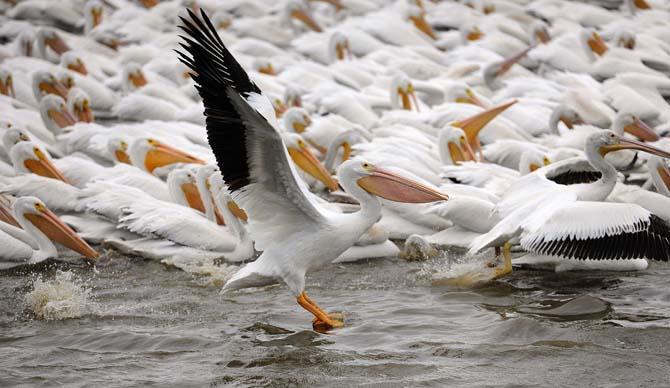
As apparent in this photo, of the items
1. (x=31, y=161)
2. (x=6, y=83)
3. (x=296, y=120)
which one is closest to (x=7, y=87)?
(x=6, y=83)

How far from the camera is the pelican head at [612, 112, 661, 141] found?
8547 mm

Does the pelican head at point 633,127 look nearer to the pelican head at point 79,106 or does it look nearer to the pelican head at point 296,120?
the pelican head at point 296,120

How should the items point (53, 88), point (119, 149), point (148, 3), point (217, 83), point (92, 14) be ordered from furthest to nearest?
point (148, 3) → point (92, 14) → point (53, 88) → point (119, 149) → point (217, 83)

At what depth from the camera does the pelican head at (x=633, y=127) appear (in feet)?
28.0

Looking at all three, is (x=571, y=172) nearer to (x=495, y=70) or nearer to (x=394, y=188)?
(x=394, y=188)

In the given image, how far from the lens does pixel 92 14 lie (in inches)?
620

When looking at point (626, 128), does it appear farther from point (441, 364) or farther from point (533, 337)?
point (441, 364)

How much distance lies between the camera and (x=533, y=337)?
198 inches

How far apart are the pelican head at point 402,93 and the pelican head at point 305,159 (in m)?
2.80

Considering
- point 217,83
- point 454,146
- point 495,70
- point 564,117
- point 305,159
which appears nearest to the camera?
point 217,83

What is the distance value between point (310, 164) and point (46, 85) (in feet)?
14.6

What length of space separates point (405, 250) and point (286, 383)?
8.32ft

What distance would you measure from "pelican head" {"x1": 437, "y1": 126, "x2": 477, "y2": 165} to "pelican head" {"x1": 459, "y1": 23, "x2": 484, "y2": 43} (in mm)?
6869

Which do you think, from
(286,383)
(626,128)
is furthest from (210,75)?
(626,128)
